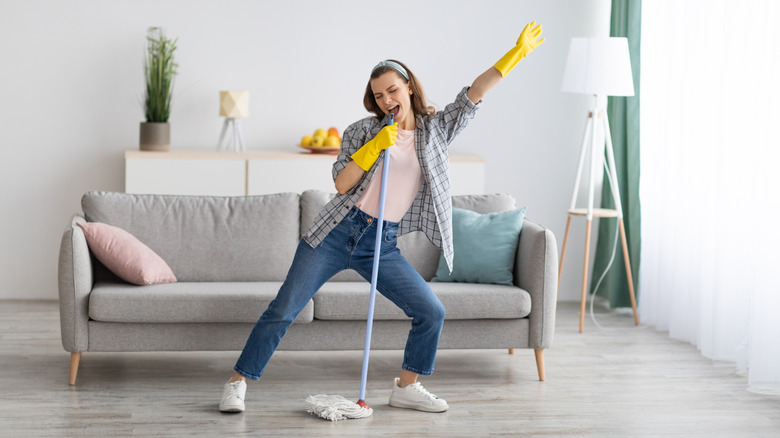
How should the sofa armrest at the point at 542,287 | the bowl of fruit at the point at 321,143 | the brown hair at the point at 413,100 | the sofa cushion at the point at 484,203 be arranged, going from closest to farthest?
the brown hair at the point at 413,100 → the sofa armrest at the point at 542,287 → the sofa cushion at the point at 484,203 → the bowl of fruit at the point at 321,143

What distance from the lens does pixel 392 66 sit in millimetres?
3072

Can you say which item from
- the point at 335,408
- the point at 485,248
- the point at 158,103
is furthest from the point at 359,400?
the point at 158,103

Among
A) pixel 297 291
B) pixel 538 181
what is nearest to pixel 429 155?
pixel 297 291

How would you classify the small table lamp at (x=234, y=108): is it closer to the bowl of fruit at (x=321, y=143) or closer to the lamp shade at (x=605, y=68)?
the bowl of fruit at (x=321, y=143)

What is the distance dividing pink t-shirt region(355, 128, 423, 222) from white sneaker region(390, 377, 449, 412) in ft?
2.06

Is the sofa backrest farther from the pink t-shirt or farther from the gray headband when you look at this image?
the gray headband

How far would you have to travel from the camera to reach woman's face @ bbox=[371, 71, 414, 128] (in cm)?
305

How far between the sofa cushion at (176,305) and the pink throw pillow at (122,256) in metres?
0.06

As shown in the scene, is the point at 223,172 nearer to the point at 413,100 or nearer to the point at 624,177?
the point at 413,100

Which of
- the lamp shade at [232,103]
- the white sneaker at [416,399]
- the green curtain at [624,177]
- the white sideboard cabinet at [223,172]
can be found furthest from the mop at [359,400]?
the green curtain at [624,177]

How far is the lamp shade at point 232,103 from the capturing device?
16.9ft

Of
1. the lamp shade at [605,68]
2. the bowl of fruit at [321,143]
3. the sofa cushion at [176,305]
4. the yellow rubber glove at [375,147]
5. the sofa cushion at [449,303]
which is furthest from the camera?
the bowl of fruit at [321,143]

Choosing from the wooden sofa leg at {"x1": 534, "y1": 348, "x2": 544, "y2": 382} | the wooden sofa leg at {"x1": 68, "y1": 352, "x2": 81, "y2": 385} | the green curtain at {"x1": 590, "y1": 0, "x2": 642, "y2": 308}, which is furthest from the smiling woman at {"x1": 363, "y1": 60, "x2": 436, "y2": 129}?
the green curtain at {"x1": 590, "y1": 0, "x2": 642, "y2": 308}

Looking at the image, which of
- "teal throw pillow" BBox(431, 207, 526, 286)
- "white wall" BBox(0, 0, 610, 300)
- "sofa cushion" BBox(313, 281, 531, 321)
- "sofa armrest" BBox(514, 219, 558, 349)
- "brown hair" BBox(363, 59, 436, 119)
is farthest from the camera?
"white wall" BBox(0, 0, 610, 300)
